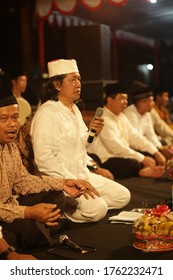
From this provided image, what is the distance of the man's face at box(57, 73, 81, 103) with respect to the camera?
360 cm

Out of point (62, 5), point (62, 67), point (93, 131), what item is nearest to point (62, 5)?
point (62, 5)

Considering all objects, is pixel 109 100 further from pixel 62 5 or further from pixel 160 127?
pixel 62 5

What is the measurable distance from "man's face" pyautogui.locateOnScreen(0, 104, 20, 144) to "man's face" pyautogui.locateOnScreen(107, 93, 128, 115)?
2.39 metres

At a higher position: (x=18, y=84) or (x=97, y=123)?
(x=18, y=84)

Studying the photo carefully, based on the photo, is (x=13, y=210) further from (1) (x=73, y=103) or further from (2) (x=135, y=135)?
(2) (x=135, y=135)

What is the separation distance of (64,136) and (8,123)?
0.80 meters

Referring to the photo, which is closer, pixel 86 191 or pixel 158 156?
pixel 86 191

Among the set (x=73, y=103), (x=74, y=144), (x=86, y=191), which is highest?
(x=73, y=103)

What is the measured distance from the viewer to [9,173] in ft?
9.36

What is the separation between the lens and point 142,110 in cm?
579

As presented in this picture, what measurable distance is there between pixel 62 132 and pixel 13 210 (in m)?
0.93

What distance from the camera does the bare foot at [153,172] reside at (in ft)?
16.4

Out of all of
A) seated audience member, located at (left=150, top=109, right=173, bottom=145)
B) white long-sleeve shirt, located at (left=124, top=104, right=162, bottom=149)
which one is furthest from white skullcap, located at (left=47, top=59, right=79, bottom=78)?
seated audience member, located at (left=150, top=109, right=173, bottom=145)
